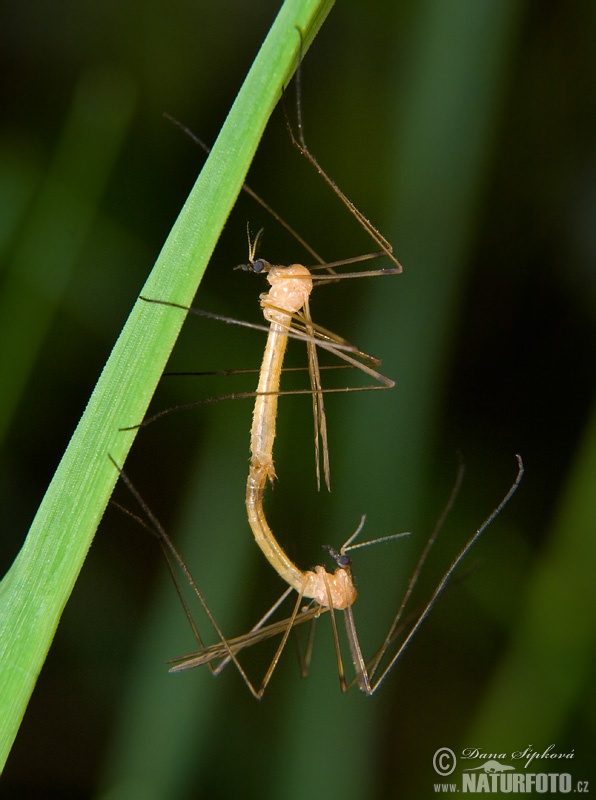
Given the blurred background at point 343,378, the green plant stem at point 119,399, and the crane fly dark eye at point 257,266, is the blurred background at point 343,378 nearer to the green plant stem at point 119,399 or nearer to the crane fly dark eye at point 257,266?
the crane fly dark eye at point 257,266

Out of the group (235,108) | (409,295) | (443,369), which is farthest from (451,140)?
(235,108)

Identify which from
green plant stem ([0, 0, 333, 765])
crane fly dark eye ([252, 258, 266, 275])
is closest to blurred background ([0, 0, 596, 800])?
crane fly dark eye ([252, 258, 266, 275])

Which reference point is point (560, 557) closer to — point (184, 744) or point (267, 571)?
point (267, 571)

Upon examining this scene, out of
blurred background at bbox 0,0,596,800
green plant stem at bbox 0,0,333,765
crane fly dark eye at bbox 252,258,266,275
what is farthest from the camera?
blurred background at bbox 0,0,596,800

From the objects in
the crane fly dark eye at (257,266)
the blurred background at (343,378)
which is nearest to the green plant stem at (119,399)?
the crane fly dark eye at (257,266)

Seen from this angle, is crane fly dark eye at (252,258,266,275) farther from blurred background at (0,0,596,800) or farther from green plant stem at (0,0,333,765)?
green plant stem at (0,0,333,765)

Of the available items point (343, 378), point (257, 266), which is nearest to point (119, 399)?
point (257, 266)

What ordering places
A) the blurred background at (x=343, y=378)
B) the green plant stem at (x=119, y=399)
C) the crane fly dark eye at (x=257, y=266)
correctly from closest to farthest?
the green plant stem at (x=119, y=399) → the crane fly dark eye at (x=257, y=266) → the blurred background at (x=343, y=378)
